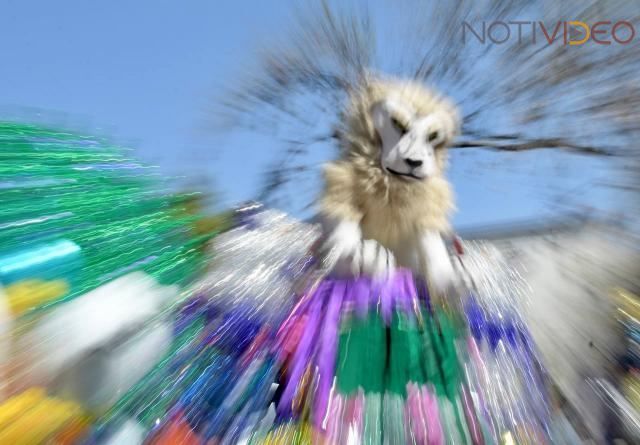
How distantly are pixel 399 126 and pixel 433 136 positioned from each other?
0.27ft

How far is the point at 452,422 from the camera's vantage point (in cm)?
100

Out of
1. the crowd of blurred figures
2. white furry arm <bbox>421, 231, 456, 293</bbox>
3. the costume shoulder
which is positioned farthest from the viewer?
the costume shoulder

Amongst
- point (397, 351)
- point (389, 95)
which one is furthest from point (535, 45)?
point (397, 351)

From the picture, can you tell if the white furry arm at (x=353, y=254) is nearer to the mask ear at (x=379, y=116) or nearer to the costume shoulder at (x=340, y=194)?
the costume shoulder at (x=340, y=194)

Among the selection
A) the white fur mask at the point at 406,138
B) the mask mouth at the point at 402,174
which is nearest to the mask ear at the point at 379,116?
the white fur mask at the point at 406,138

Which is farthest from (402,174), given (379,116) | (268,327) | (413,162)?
(268,327)

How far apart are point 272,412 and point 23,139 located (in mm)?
629

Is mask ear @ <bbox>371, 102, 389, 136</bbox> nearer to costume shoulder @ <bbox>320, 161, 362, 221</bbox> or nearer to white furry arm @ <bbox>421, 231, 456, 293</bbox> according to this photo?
costume shoulder @ <bbox>320, 161, 362, 221</bbox>

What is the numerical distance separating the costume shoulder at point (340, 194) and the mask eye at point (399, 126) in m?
0.14

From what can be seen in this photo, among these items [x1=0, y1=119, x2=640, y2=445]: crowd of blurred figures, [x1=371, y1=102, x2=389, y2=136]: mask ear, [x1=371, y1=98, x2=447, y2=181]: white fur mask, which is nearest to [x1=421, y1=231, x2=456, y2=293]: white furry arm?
[x1=0, y1=119, x2=640, y2=445]: crowd of blurred figures

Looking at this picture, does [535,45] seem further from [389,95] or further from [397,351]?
[397,351]

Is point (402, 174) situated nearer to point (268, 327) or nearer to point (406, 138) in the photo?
point (406, 138)

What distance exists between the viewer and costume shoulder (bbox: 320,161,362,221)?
126 centimetres

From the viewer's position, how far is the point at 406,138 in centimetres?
132
